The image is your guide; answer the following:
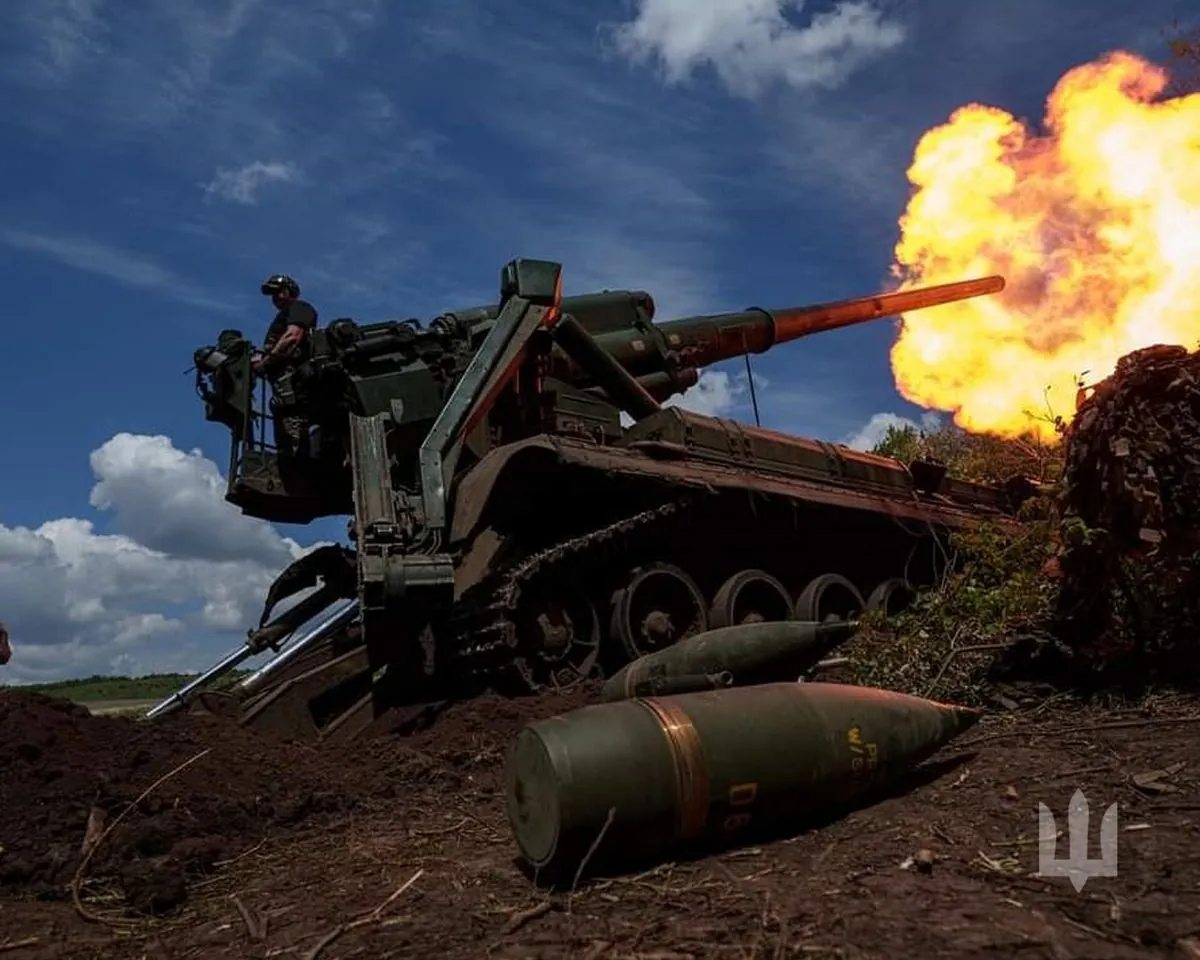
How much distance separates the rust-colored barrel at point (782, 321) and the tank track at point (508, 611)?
4.91 m

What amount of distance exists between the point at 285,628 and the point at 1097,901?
9.90 meters

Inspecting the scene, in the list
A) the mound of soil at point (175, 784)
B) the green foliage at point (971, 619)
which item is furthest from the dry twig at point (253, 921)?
the green foliage at point (971, 619)

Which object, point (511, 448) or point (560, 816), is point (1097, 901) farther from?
point (511, 448)

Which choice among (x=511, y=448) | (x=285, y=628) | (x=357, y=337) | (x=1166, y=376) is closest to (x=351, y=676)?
(x=285, y=628)

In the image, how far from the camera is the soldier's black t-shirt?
12.2 meters

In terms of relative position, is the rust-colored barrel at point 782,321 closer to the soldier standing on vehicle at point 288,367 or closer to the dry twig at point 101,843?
the soldier standing on vehicle at point 288,367

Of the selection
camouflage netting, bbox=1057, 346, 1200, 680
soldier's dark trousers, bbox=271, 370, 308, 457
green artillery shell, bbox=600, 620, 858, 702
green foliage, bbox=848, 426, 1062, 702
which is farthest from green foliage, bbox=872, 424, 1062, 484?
soldier's dark trousers, bbox=271, 370, 308, 457

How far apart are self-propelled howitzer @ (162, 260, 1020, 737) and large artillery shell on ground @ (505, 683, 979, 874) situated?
13.5 feet

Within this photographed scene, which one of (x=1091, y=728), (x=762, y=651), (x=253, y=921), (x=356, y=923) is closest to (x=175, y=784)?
(x=253, y=921)

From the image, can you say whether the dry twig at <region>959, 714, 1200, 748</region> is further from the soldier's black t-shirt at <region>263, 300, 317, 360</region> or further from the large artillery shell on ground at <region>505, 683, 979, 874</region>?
the soldier's black t-shirt at <region>263, 300, 317, 360</region>

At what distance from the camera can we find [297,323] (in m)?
12.2

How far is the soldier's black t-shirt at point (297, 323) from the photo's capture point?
12.2 meters

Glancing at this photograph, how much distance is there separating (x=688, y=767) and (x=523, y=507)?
6.46m

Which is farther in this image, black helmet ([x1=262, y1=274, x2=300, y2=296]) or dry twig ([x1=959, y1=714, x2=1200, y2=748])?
black helmet ([x1=262, y1=274, x2=300, y2=296])
